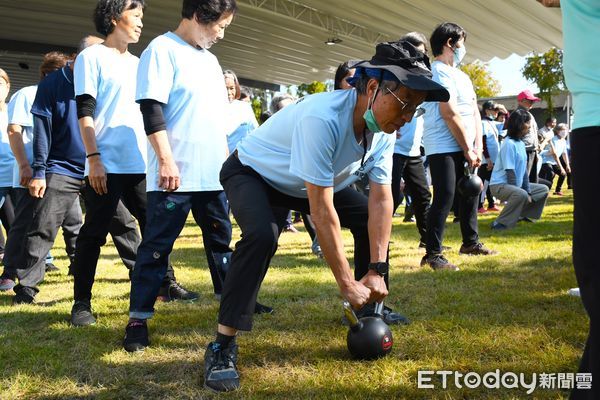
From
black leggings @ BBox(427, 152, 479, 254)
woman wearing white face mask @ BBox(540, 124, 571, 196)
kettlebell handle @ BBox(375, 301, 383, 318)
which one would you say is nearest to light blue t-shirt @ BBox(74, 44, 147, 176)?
kettlebell handle @ BBox(375, 301, 383, 318)

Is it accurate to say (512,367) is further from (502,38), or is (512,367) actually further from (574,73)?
(502,38)

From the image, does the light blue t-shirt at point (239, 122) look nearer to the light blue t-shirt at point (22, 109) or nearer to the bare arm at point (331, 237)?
the light blue t-shirt at point (22, 109)

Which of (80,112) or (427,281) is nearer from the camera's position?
(80,112)

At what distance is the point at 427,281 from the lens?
5039 mm

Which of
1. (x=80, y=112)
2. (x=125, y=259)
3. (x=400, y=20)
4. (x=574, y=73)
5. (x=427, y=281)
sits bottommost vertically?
(x=125, y=259)

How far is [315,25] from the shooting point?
61.3 feet

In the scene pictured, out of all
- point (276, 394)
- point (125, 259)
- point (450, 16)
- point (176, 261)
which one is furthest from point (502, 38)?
point (276, 394)

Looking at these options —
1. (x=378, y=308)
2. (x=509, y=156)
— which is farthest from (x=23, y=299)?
(x=509, y=156)

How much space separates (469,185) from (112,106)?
3.52 meters

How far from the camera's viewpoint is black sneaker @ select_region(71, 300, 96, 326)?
3959 mm

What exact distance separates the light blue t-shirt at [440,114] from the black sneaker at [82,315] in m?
3.43

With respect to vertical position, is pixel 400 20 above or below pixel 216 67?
above

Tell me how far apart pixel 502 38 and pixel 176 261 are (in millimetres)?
15607

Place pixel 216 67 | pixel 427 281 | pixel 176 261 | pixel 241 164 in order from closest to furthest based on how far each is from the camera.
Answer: pixel 241 164 → pixel 216 67 → pixel 427 281 → pixel 176 261
